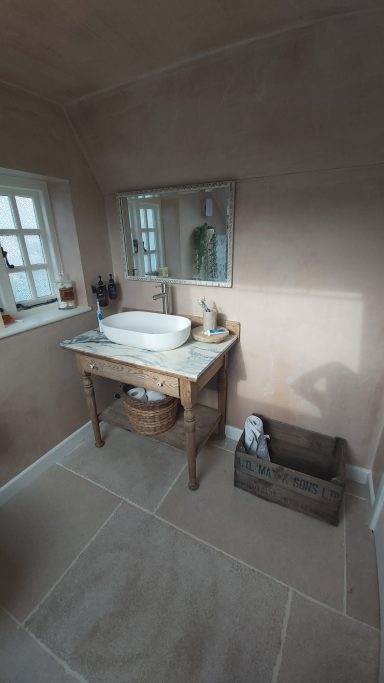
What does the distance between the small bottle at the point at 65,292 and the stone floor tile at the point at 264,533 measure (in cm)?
127

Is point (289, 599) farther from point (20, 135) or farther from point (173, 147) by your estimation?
point (20, 135)

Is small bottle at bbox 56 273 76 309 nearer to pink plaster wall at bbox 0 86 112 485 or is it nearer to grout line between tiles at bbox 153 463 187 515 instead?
pink plaster wall at bbox 0 86 112 485

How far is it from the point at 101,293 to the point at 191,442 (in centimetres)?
108

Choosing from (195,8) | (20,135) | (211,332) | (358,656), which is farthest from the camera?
(211,332)

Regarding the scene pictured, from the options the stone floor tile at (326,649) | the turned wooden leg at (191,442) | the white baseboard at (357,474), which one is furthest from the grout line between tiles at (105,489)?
the white baseboard at (357,474)

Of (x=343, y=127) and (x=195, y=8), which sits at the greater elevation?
(x=195, y=8)

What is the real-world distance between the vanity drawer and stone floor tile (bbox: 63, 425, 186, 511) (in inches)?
24.0

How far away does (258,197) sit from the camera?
1.35m

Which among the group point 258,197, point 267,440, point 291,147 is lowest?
point 267,440

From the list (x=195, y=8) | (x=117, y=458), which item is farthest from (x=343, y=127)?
(x=117, y=458)

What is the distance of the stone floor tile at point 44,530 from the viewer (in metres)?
1.15

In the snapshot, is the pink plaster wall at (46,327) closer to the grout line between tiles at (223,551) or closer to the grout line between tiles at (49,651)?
the grout line between tiles at (223,551)

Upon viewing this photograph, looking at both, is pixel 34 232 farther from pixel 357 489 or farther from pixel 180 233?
pixel 357 489

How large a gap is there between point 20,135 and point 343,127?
137 cm
